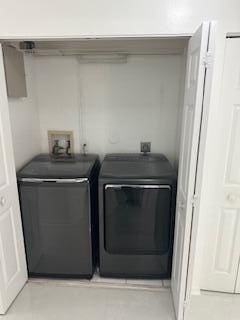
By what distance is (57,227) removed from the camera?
2.08 m

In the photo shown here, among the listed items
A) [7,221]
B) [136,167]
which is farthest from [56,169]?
[136,167]

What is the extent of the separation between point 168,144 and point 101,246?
1234 mm

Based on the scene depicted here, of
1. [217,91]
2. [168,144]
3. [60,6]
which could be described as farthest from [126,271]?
[60,6]

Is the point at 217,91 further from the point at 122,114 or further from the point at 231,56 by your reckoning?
the point at 122,114

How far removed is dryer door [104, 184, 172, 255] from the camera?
78.8 inches

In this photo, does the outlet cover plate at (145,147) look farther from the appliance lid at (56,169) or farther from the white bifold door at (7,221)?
the white bifold door at (7,221)

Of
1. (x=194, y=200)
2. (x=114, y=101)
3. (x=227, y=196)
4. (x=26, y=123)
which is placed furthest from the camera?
(x=114, y=101)

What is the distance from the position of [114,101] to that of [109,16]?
3.46 ft

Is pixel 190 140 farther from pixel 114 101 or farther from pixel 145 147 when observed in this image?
pixel 114 101

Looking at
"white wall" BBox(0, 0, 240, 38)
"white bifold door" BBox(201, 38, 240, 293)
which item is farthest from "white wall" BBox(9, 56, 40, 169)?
"white bifold door" BBox(201, 38, 240, 293)

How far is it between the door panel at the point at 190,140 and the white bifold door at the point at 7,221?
1.29 m

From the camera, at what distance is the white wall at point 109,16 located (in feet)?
4.73

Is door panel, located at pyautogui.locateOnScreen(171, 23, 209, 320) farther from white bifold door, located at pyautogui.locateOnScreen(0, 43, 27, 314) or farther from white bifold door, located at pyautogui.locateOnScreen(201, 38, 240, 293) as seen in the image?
white bifold door, located at pyautogui.locateOnScreen(0, 43, 27, 314)

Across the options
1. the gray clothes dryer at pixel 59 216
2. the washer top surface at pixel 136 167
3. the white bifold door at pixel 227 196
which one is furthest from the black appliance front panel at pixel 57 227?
the white bifold door at pixel 227 196
